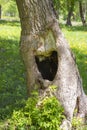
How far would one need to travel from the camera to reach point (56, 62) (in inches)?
344

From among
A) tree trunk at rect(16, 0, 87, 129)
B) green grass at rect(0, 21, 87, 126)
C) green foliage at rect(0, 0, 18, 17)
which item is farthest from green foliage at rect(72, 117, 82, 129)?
green foliage at rect(0, 0, 18, 17)

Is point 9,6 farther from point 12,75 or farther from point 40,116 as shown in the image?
point 40,116

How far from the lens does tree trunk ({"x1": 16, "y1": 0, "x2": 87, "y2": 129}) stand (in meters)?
8.20

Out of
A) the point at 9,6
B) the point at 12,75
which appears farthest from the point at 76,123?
the point at 9,6

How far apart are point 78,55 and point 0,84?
22.7ft

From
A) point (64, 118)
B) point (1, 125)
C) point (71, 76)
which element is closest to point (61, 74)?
point (71, 76)

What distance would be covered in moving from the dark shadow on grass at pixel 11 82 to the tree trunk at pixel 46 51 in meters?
1.21

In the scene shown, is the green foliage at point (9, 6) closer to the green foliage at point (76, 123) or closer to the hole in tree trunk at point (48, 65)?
the hole in tree trunk at point (48, 65)

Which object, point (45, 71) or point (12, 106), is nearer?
point (45, 71)

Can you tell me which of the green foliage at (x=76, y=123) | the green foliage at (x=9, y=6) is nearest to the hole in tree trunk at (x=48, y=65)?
the green foliage at (x=76, y=123)

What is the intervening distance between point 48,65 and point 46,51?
43 cm

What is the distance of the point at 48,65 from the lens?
881cm

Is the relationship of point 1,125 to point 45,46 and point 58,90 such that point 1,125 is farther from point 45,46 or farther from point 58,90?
point 45,46

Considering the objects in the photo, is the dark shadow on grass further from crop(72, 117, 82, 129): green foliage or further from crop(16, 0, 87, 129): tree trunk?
crop(72, 117, 82, 129): green foliage
